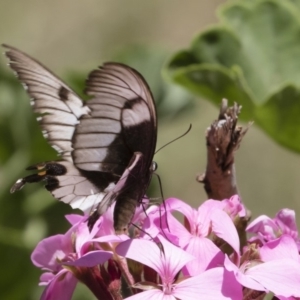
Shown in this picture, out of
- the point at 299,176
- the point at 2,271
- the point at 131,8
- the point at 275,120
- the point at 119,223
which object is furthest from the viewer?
the point at 131,8

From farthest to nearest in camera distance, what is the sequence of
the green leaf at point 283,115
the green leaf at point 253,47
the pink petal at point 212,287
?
the green leaf at point 253,47, the green leaf at point 283,115, the pink petal at point 212,287

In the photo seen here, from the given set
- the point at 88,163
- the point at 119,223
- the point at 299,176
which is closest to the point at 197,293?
the point at 119,223

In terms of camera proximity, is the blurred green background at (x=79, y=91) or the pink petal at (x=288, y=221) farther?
the blurred green background at (x=79, y=91)

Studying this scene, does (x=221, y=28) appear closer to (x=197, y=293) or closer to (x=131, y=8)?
(x=197, y=293)

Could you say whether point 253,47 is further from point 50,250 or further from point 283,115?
point 50,250

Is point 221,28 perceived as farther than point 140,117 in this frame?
Yes

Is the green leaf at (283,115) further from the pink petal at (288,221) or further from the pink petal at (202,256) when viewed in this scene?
the pink petal at (202,256)

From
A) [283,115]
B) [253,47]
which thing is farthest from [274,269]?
[253,47]

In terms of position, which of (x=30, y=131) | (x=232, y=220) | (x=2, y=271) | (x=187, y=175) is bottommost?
(x=187, y=175)

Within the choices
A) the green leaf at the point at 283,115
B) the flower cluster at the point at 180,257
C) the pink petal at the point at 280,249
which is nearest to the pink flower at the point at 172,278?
the flower cluster at the point at 180,257
